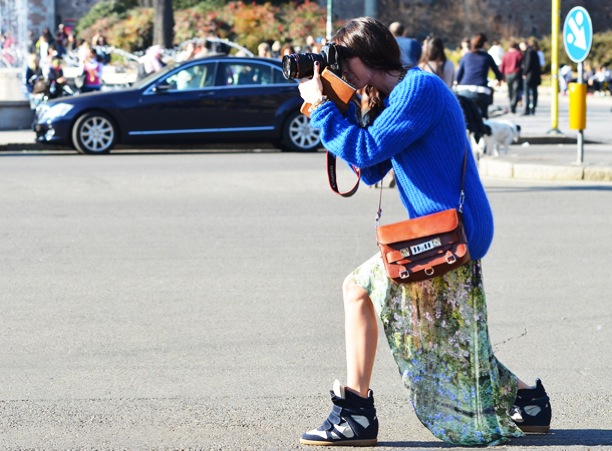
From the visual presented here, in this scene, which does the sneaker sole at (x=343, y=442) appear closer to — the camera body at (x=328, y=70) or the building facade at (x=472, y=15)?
the camera body at (x=328, y=70)

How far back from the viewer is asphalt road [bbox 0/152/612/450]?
509cm

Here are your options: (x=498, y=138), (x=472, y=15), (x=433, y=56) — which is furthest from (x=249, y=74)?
(x=472, y=15)

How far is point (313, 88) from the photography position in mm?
4508

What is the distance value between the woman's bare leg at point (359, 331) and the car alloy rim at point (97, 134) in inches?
553

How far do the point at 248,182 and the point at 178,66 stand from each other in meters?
4.83

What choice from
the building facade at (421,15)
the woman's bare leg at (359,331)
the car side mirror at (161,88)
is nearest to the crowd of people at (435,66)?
the car side mirror at (161,88)

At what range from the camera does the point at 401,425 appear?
5012 millimetres

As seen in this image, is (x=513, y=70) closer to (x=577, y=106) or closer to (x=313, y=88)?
(x=577, y=106)

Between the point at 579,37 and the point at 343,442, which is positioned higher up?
the point at 579,37

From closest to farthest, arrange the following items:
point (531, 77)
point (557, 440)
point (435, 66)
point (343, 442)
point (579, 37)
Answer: point (343, 442)
point (557, 440)
point (435, 66)
point (579, 37)
point (531, 77)

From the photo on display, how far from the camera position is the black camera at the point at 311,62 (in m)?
4.41

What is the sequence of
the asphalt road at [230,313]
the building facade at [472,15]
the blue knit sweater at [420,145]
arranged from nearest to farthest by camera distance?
the blue knit sweater at [420,145] < the asphalt road at [230,313] < the building facade at [472,15]

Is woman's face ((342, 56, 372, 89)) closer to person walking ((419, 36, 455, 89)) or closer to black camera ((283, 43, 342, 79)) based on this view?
black camera ((283, 43, 342, 79))

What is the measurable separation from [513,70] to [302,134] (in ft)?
38.3
